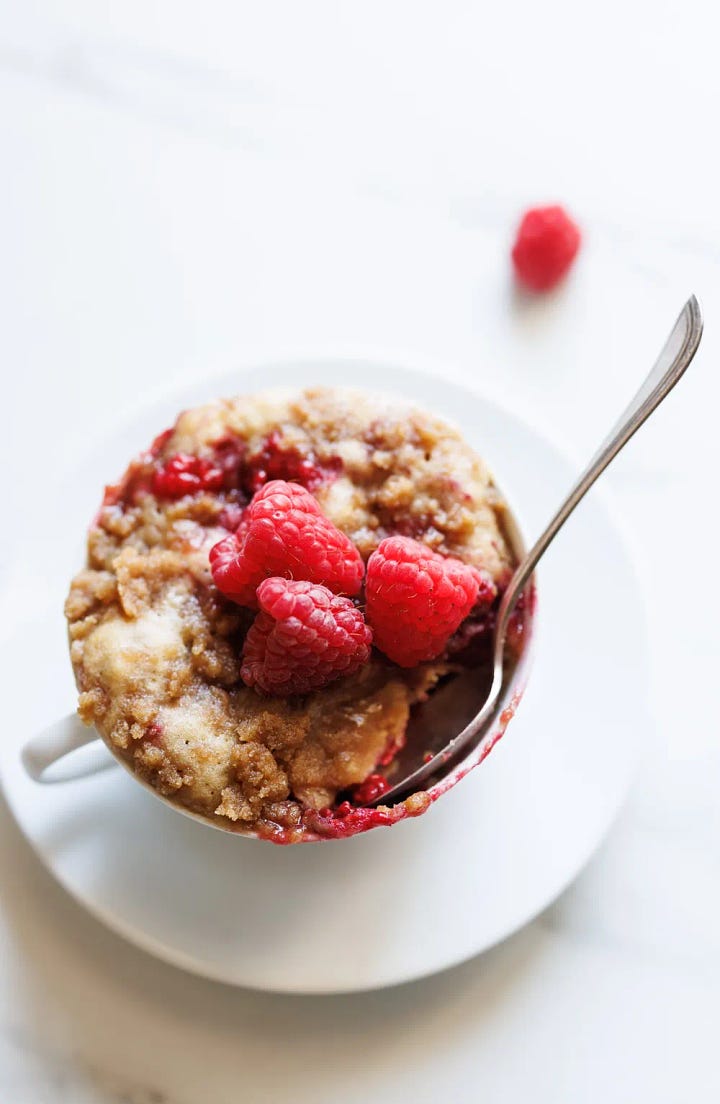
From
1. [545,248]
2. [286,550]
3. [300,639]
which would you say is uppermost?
[545,248]

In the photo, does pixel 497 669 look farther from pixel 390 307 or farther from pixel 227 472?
pixel 390 307

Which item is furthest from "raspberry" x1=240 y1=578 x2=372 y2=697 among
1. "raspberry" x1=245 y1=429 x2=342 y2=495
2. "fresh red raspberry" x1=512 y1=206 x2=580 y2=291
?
"fresh red raspberry" x1=512 y1=206 x2=580 y2=291

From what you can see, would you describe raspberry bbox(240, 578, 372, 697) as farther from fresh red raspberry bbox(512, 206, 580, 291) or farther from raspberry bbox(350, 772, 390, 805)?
fresh red raspberry bbox(512, 206, 580, 291)

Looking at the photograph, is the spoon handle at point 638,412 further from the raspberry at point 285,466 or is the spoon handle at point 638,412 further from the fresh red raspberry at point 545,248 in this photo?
the fresh red raspberry at point 545,248

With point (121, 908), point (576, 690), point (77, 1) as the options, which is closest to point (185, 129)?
point (77, 1)

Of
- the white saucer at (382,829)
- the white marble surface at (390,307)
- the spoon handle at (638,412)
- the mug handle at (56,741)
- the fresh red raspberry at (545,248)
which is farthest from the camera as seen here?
the fresh red raspberry at (545,248)

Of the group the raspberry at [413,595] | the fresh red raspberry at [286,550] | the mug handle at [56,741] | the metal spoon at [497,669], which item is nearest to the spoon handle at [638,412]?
the metal spoon at [497,669]

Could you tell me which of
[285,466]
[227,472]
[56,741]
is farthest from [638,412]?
[56,741]

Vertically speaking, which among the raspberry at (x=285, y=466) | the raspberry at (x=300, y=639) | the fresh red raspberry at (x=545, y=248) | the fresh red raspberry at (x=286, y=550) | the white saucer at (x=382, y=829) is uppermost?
the fresh red raspberry at (x=545, y=248)
